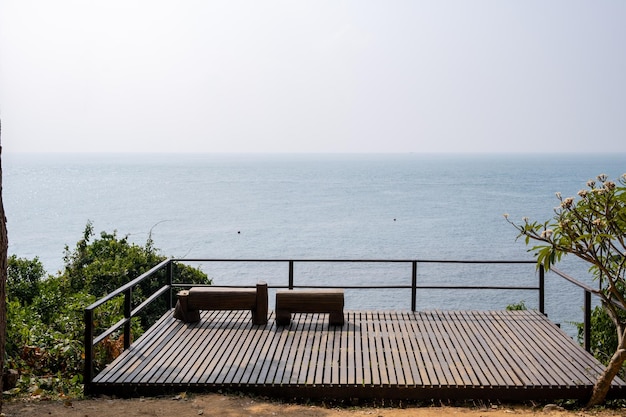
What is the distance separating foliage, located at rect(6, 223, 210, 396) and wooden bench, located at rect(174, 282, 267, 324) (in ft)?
3.76

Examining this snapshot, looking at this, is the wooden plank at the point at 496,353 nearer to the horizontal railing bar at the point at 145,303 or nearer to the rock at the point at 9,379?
the horizontal railing bar at the point at 145,303

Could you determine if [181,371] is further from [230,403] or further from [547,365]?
[547,365]

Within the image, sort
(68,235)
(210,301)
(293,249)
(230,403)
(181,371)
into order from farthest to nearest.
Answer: (68,235) < (293,249) < (210,301) < (181,371) < (230,403)

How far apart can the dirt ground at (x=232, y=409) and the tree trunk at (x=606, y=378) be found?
185mm

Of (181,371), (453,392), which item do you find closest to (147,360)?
(181,371)

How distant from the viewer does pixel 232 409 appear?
7.27 meters

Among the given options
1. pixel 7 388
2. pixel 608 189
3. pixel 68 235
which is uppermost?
pixel 608 189

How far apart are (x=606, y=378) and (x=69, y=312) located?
812cm

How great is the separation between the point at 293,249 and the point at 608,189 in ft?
187

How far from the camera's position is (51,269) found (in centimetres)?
5319

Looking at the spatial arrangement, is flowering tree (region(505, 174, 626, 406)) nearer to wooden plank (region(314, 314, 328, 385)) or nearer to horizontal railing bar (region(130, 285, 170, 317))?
wooden plank (region(314, 314, 328, 385))

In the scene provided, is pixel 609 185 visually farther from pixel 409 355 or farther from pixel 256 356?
pixel 256 356

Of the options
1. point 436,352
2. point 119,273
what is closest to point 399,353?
point 436,352

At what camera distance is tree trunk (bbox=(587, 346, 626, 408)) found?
7.46 meters
